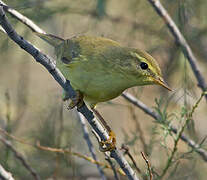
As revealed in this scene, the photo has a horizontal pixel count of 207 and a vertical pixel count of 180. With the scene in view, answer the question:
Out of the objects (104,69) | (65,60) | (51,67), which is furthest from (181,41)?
(51,67)

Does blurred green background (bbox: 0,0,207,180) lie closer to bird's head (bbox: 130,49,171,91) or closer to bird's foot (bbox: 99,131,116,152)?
Result: bird's head (bbox: 130,49,171,91)

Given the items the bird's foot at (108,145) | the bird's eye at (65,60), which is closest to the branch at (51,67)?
the bird's foot at (108,145)

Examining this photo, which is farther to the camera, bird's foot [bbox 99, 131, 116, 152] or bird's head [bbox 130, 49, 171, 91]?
bird's head [bbox 130, 49, 171, 91]

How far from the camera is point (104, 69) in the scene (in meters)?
2.54

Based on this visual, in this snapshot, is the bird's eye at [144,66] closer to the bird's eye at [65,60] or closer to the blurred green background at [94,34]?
the bird's eye at [65,60]

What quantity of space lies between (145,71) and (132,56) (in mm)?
144

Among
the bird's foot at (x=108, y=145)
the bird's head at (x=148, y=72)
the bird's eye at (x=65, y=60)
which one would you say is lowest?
the bird's foot at (x=108, y=145)

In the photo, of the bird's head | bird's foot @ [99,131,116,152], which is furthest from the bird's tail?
bird's foot @ [99,131,116,152]

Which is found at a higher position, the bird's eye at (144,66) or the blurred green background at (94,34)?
the blurred green background at (94,34)

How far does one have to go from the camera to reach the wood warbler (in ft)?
8.04

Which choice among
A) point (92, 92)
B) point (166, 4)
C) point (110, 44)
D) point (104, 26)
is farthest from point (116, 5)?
point (92, 92)

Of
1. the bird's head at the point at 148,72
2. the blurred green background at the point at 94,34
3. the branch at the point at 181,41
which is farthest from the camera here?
the blurred green background at the point at 94,34

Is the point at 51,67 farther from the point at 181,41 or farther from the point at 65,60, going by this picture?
the point at 181,41

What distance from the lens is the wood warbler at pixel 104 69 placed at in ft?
8.04
